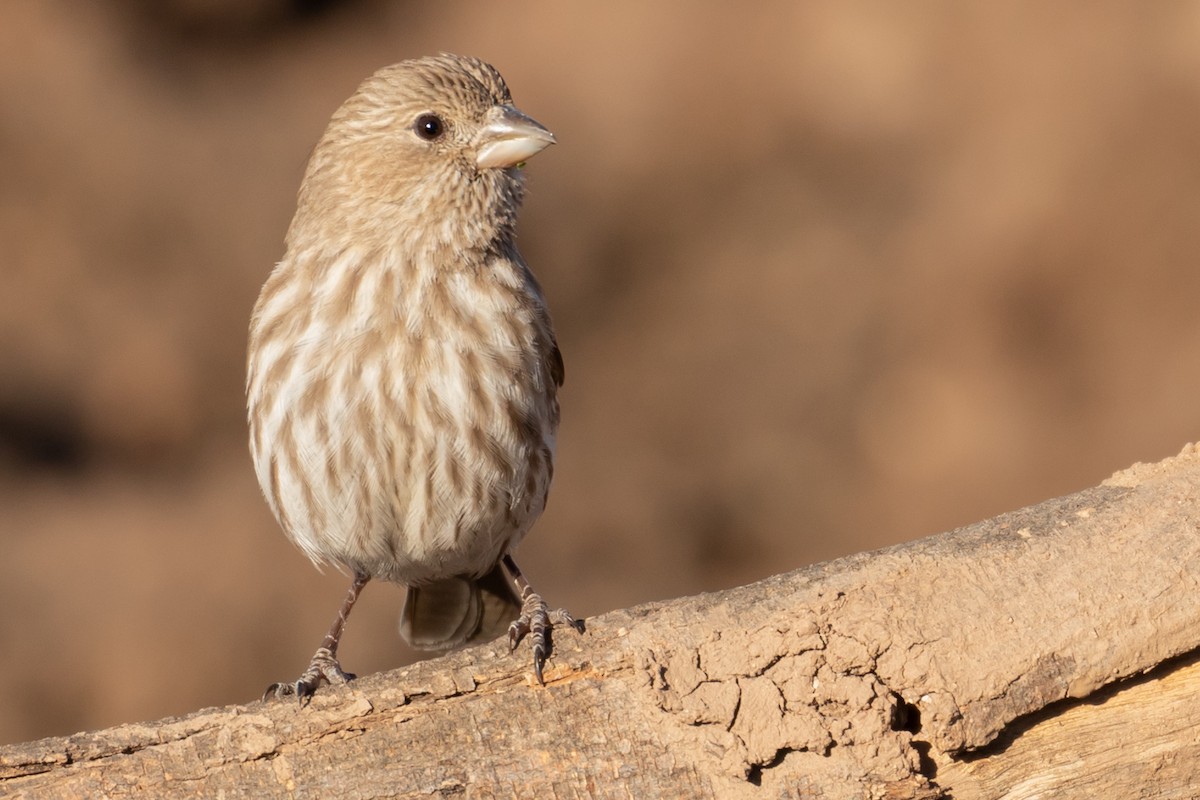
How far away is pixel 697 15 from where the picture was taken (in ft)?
30.7

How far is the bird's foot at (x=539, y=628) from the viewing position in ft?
10.9

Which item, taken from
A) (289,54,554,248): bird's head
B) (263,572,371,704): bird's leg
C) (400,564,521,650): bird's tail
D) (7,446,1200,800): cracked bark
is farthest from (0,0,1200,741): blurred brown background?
(7,446,1200,800): cracked bark

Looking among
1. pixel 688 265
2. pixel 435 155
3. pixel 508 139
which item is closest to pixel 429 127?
pixel 435 155

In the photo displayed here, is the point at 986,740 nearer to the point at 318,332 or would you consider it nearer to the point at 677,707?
the point at 677,707

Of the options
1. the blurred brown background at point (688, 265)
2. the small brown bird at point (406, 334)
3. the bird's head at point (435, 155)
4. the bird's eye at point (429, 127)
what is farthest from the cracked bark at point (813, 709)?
the blurred brown background at point (688, 265)

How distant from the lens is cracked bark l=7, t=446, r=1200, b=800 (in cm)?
307

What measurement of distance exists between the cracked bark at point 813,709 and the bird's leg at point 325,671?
25 cm

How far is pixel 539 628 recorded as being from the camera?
11.5 feet

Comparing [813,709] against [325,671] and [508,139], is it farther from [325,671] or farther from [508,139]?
[508,139]

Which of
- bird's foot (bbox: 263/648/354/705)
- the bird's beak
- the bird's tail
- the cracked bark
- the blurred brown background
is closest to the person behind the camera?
the cracked bark

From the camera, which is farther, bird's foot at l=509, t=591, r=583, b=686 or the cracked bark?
bird's foot at l=509, t=591, r=583, b=686

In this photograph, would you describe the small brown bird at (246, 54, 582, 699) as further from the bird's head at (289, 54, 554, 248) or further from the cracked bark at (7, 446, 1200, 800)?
the cracked bark at (7, 446, 1200, 800)

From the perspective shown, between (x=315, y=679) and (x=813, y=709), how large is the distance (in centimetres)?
142

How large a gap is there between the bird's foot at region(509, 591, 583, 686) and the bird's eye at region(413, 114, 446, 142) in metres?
1.40
